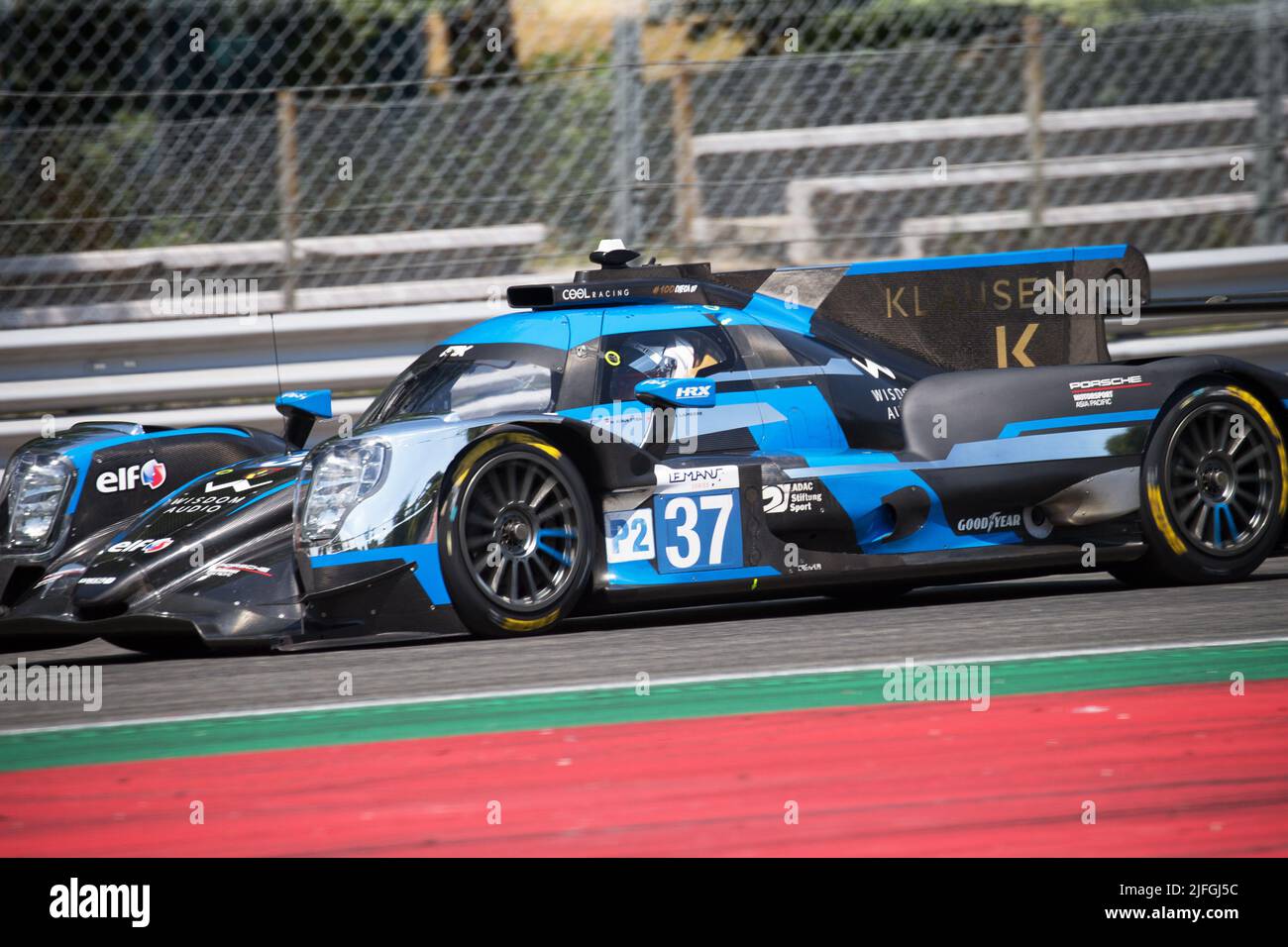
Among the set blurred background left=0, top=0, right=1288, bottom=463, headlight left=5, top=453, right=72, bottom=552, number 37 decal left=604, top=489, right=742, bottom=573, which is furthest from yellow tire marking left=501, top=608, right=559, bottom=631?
blurred background left=0, top=0, right=1288, bottom=463

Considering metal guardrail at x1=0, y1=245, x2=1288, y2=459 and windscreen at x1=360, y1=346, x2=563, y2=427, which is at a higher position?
metal guardrail at x1=0, y1=245, x2=1288, y2=459

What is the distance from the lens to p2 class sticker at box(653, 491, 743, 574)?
643cm

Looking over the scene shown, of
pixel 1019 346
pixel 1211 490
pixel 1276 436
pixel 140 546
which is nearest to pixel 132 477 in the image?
pixel 140 546

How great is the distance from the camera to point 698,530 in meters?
6.45

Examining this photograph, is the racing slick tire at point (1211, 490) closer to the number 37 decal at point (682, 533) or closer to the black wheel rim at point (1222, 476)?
the black wheel rim at point (1222, 476)

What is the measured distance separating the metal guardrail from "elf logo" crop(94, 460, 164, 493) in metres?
2.06

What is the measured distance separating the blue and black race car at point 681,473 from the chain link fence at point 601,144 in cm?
188

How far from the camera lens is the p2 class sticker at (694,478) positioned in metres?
6.44

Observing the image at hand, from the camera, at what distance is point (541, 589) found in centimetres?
634

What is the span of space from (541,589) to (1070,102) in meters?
5.21

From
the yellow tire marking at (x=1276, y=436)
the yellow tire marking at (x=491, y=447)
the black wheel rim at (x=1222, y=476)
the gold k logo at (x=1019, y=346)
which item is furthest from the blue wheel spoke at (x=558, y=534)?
the yellow tire marking at (x=1276, y=436)

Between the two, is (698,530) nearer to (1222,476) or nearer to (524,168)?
(1222,476)

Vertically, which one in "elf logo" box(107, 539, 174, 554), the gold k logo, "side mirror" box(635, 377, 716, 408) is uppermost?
the gold k logo

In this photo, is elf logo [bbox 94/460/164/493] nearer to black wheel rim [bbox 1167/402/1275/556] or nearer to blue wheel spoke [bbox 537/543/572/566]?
blue wheel spoke [bbox 537/543/572/566]
